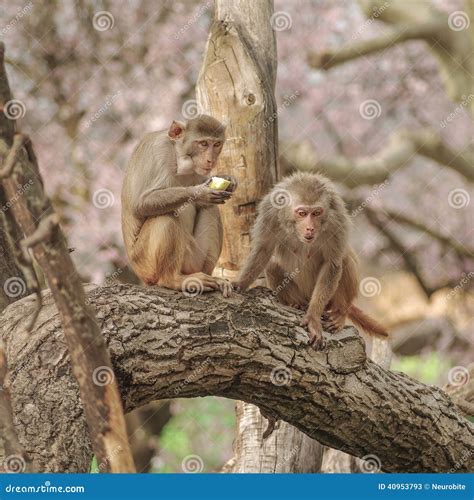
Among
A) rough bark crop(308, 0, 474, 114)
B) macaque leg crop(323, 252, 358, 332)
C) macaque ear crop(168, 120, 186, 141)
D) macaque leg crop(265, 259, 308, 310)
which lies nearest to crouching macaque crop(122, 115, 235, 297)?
macaque ear crop(168, 120, 186, 141)

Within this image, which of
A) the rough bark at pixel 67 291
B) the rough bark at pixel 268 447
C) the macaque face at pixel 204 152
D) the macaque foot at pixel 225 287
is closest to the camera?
the rough bark at pixel 67 291

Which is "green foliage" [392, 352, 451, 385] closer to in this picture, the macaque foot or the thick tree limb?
the thick tree limb

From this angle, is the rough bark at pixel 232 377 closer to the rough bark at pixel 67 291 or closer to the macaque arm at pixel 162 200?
the macaque arm at pixel 162 200

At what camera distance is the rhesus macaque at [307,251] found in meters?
5.64

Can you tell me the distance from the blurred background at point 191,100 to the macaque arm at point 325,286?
4.34 metres

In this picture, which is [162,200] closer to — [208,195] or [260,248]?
[208,195]

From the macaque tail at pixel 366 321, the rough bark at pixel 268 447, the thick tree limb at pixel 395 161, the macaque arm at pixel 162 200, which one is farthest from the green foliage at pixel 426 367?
the macaque arm at pixel 162 200

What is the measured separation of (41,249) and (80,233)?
8.34 m

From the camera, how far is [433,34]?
32.9 feet

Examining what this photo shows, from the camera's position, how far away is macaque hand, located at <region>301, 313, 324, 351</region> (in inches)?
207

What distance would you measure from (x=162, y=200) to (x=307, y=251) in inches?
48.4

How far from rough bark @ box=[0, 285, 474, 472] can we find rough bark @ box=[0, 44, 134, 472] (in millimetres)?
997

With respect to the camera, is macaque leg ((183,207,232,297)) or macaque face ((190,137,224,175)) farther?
macaque leg ((183,207,232,297))

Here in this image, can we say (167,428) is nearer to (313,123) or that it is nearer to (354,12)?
(313,123)
